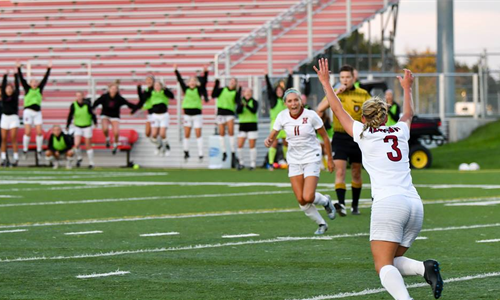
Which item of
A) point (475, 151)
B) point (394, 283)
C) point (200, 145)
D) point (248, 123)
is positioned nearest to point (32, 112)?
point (200, 145)

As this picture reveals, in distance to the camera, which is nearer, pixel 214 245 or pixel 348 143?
pixel 214 245

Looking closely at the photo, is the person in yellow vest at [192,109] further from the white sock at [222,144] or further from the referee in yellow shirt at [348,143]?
the referee in yellow shirt at [348,143]

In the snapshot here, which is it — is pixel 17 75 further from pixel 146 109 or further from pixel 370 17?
pixel 370 17

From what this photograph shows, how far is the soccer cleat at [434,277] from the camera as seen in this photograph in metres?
6.42

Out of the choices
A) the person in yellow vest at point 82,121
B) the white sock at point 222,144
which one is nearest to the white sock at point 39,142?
the person in yellow vest at point 82,121

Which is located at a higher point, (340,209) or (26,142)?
(26,142)

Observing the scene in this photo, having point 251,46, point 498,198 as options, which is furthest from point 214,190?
point 251,46

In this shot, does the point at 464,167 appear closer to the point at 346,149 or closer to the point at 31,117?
the point at 31,117

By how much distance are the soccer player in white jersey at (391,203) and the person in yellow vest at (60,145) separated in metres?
20.9

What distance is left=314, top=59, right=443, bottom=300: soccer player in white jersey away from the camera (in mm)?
6434

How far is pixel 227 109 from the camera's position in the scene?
26.5 m

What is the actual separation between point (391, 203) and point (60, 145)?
2162cm

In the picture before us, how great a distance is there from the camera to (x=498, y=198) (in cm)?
1585

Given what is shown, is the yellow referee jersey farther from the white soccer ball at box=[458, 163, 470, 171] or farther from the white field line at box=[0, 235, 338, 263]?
the white soccer ball at box=[458, 163, 470, 171]
